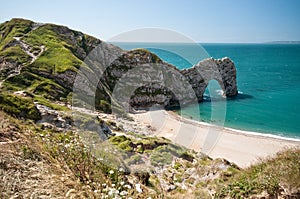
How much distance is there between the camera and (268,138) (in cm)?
3631

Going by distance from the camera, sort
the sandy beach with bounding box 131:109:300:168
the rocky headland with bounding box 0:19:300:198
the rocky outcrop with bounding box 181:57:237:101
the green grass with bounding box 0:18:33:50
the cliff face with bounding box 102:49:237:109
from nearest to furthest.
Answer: the rocky headland with bounding box 0:19:300:198 < the sandy beach with bounding box 131:109:300:168 < the cliff face with bounding box 102:49:237:109 < the green grass with bounding box 0:18:33:50 < the rocky outcrop with bounding box 181:57:237:101

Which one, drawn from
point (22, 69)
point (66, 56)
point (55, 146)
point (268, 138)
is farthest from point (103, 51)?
point (55, 146)

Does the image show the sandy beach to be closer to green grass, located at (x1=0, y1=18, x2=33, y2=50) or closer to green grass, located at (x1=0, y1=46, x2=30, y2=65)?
green grass, located at (x1=0, y1=46, x2=30, y2=65)

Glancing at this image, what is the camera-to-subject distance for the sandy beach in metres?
30.8

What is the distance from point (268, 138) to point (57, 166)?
3854 cm

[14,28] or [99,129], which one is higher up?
[14,28]

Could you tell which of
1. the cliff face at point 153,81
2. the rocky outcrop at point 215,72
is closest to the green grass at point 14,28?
the cliff face at point 153,81

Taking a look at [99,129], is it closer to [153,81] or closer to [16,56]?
[16,56]

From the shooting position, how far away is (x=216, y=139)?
36438 mm

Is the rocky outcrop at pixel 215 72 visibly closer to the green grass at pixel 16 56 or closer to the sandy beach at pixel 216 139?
the sandy beach at pixel 216 139

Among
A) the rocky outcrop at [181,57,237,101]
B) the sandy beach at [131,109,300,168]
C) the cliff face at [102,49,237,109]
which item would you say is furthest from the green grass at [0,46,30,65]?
the rocky outcrop at [181,57,237,101]

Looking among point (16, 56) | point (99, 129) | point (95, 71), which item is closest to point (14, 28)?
point (16, 56)

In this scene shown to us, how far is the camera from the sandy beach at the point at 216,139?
101 ft

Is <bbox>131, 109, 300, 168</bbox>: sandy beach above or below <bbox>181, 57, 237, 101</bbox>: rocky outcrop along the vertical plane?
below
